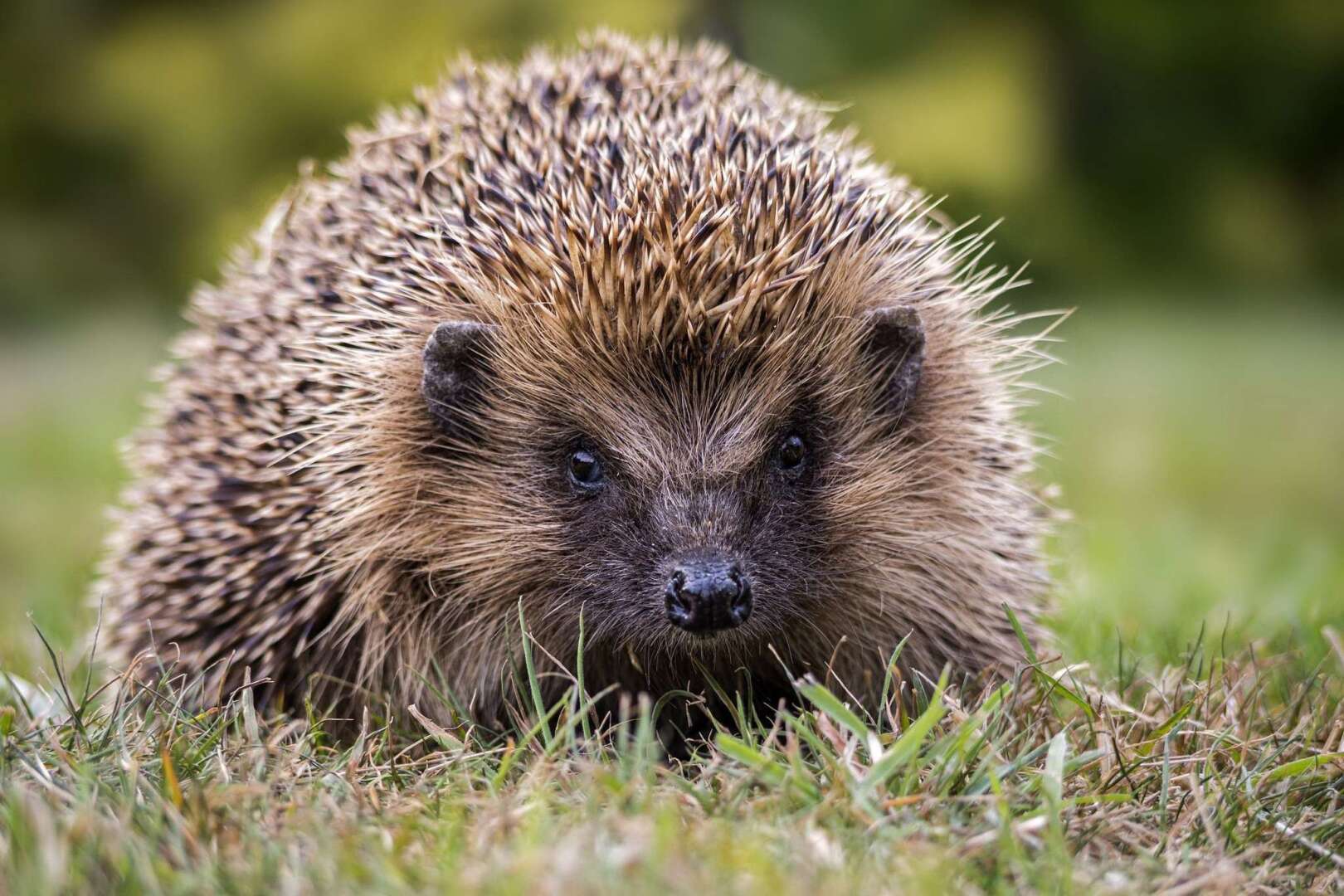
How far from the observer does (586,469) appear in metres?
2.73

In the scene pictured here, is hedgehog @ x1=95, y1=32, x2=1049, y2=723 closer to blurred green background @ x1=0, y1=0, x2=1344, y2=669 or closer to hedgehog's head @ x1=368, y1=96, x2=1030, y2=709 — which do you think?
hedgehog's head @ x1=368, y1=96, x2=1030, y2=709

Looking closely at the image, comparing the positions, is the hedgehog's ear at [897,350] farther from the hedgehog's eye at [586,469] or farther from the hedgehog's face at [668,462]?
the hedgehog's eye at [586,469]

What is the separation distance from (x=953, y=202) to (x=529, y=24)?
11.1 ft

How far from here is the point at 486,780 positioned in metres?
2.23

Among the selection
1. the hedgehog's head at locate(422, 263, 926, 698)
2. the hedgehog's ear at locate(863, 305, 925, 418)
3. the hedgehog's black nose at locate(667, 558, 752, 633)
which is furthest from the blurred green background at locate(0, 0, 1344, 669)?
the hedgehog's black nose at locate(667, 558, 752, 633)

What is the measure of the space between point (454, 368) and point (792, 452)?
26.4 inches

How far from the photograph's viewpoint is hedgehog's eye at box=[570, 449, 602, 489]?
107 inches

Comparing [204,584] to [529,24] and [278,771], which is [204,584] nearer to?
[278,771]

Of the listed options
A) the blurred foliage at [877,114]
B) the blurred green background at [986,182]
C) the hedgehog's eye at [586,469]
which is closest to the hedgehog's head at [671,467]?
the hedgehog's eye at [586,469]

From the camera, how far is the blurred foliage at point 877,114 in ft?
35.2

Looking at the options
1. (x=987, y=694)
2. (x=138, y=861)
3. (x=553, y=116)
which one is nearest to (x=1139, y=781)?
(x=987, y=694)

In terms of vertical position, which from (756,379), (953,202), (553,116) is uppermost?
(953,202)

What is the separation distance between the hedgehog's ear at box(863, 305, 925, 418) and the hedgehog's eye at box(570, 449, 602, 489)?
1.90 feet

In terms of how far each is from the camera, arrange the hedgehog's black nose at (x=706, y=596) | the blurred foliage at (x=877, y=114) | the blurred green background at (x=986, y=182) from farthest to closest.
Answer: the blurred foliage at (x=877, y=114) → the blurred green background at (x=986, y=182) → the hedgehog's black nose at (x=706, y=596)
